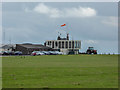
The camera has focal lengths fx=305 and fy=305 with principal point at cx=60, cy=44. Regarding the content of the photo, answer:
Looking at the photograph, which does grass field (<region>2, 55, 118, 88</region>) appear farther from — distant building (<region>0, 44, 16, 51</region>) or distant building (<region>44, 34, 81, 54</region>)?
distant building (<region>44, 34, 81, 54</region>)

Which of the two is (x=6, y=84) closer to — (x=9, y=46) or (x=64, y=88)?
(x=64, y=88)

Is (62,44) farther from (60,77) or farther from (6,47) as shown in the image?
(60,77)

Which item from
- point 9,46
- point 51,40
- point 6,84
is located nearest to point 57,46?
point 51,40

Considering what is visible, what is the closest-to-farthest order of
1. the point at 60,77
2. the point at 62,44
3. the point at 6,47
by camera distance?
the point at 60,77, the point at 6,47, the point at 62,44

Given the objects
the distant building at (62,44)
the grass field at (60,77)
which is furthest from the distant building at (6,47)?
the grass field at (60,77)

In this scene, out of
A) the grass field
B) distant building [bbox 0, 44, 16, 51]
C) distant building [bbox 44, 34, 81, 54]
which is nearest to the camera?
the grass field

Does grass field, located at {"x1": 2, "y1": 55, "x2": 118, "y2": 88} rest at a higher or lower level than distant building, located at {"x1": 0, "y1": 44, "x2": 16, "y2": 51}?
lower

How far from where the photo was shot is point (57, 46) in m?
195

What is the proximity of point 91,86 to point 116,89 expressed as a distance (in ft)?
4.53

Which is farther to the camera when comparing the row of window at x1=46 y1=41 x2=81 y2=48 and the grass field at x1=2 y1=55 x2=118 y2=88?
the row of window at x1=46 y1=41 x2=81 y2=48

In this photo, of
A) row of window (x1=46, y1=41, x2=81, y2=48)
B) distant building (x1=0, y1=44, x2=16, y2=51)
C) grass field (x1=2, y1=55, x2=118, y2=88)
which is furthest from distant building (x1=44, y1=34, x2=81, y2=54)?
grass field (x1=2, y1=55, x2=118, y2=88)

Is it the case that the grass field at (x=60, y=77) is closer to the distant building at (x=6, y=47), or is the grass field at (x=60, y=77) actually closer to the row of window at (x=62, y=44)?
the distant building at (x=6, y=47)

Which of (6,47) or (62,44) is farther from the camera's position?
(62,44)

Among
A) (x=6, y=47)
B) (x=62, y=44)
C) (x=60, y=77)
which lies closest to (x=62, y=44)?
(x=62, y=44)
